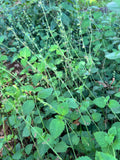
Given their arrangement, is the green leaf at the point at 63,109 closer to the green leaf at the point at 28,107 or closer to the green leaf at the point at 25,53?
the green leaf at the point at 28,107

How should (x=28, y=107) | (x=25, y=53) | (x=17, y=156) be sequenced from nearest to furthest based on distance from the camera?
(x=28, y=107)
(x=17, y=156)
(x=25, y=53)

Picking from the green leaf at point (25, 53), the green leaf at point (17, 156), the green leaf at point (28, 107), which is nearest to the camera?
the green leaf at point (28, 107)

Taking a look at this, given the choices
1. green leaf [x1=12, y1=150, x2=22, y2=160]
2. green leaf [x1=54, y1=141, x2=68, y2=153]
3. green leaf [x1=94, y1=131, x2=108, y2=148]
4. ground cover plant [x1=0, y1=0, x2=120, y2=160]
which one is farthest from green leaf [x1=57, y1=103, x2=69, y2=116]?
green leaf [x1=12, y1=150, x2=22, y2=160]

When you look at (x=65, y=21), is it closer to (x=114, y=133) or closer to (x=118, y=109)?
(x=118, y=109)

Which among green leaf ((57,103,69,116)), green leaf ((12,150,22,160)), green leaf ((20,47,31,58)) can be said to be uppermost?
green leaf ((20,47,31,58))

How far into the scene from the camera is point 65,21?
2.52 m

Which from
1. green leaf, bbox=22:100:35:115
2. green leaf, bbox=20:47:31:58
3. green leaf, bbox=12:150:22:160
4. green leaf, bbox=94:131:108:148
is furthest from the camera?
green leaf, bbox=20:47:31:58

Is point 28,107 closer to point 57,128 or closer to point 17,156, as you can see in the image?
point 57,128

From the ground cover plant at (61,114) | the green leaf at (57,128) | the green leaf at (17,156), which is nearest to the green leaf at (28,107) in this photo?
the ground cover plant at (61,114)

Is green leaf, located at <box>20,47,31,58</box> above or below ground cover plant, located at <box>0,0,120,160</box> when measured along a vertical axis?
above

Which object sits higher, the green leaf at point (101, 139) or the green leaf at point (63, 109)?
the green leaf at point (63, 109)

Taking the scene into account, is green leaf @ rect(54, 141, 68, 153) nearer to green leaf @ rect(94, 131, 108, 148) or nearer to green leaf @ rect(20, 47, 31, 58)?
green leaf @ rect(94, 131, 108, 148)

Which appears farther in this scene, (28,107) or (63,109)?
(28,107)

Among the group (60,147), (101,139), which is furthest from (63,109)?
(60,147)
